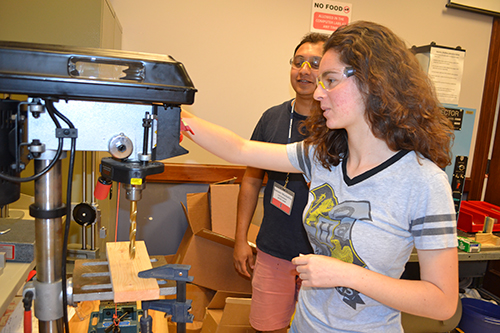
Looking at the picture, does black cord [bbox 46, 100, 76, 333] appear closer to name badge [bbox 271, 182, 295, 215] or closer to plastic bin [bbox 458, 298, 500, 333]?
name badge [bbox 271, 182, 295, 215]

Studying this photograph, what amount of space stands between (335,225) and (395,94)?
15.7 inches

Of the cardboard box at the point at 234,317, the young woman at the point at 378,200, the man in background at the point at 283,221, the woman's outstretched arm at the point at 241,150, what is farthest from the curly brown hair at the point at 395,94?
the cardboard box at the point at 234,317

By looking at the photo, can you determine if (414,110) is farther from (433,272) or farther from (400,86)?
(433,272)

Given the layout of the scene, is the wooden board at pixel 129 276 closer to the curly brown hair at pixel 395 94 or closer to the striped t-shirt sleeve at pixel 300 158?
the striped t-shirt sleeve at pixel 300 158

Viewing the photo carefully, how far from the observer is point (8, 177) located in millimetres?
681

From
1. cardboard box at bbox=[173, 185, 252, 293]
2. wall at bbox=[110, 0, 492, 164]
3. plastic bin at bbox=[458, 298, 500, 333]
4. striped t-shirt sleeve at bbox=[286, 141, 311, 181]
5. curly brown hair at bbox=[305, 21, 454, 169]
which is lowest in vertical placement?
plastic bin at bbox=[458, 298, 500, 333]

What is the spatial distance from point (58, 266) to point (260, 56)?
2167 millimetres

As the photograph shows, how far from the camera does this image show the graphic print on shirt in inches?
38.6

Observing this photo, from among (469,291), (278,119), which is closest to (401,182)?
(278,119)

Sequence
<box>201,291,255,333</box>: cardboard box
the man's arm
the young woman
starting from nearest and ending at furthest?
the young woman
the man's arm
<box>201,291,255,333</box>: cardboard box

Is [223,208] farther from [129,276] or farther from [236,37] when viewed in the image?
[129,276]

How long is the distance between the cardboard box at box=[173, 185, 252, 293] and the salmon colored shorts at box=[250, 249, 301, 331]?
536 millimetres

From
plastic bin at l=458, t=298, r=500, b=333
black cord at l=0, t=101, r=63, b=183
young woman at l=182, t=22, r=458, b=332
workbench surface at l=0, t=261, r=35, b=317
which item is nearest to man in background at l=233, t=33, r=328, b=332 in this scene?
young woman at l=182, t=22, r=458, b=332

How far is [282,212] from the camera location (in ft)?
5.72
